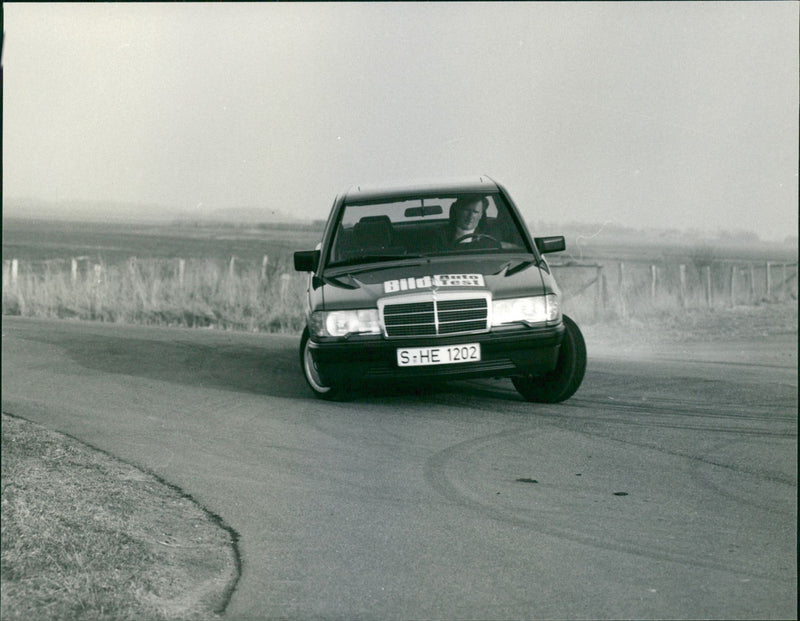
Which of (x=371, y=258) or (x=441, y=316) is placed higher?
(x=371, y=258)

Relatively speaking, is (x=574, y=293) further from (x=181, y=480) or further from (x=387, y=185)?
(x=181, y=480)

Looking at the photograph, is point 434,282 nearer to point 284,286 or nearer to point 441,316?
point 441,316

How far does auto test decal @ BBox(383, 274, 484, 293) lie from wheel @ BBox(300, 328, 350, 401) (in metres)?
1.08

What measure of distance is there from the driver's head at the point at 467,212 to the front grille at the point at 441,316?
3.72 ft

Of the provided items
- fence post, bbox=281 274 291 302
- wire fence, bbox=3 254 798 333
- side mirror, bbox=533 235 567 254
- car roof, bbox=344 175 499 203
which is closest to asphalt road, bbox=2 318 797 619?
side mirror, bbox=533 235 567 254

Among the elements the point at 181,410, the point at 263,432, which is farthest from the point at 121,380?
the point at 263,432

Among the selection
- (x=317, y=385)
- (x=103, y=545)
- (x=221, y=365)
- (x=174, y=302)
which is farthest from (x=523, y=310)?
(x=174, y=302)

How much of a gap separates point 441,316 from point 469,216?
1.35 meters

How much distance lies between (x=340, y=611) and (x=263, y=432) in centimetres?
404

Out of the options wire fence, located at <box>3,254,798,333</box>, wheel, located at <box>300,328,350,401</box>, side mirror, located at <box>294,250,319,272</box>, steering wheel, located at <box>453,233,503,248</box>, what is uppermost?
steering wheel, located at <box>453,233,503,248</box>

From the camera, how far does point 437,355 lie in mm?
8789

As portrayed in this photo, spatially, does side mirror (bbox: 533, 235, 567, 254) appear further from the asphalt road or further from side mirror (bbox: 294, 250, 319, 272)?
side mirror (bbox: 294, 250, 319, 272)

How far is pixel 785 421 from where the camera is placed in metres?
8.79

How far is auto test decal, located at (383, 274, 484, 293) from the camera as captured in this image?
8961mm
